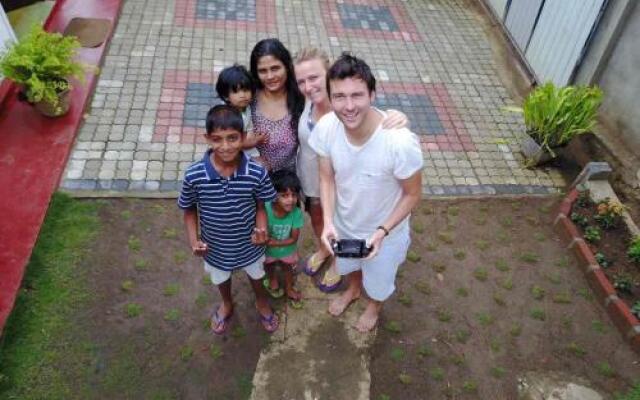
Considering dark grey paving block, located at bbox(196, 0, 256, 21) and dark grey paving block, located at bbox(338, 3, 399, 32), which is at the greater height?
dark grey paving block, located at bbox(196, 0, 256, 21)

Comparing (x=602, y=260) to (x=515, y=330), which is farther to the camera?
(x=602, y=260)

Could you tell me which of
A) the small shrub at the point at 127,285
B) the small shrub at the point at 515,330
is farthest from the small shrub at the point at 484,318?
the small shrub at the point at 127,285

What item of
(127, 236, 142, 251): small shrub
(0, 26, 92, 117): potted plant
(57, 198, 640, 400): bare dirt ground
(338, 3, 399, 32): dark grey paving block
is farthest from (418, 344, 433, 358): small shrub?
(338, 3, 399, 32): dark grey paving block

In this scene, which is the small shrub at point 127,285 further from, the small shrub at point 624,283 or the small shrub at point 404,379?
the small shrub at point 624,283

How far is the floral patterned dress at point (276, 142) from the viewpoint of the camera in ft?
10.4

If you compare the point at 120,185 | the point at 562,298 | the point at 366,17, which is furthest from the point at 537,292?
the point at 366,17

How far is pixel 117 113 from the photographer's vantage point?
547cm

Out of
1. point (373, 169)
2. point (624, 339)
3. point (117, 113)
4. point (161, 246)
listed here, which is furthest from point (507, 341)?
point (117, 113)

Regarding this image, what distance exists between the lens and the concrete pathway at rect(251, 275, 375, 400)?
342cm

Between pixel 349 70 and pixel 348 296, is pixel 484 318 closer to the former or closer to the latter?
pixel 348 296

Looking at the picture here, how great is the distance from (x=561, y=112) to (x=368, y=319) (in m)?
3.16

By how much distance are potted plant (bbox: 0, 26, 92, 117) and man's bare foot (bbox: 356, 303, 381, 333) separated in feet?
12.5

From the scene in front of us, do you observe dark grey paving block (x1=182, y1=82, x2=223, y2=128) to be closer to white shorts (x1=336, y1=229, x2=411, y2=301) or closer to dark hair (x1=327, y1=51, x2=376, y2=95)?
white shorts (x1=336, y1=229, x2=411, y2=301)

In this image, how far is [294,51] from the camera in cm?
695
